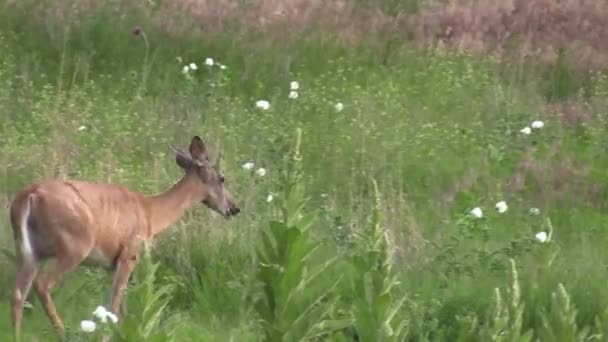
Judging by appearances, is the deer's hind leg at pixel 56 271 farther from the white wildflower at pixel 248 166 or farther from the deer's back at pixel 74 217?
the white wildflower at pixel 248 166

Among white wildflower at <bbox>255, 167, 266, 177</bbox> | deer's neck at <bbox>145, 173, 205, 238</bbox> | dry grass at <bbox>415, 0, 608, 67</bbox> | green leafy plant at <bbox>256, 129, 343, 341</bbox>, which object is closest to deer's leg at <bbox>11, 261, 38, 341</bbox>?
deer's neck at <bbox>145, 173, 205, 238</bbox>

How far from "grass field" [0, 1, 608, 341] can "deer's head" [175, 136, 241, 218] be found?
13 centimetres

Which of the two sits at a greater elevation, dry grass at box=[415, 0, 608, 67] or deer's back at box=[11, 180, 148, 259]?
deer's back at box=[11, 180, 148, 259]

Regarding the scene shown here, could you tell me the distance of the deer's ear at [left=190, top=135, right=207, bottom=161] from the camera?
9.33m

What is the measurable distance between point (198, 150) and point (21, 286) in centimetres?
183

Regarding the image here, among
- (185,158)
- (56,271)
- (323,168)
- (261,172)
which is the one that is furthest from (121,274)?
(323,168)

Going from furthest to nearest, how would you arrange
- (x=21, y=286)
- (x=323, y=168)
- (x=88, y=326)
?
1. (x=323, y=168)
2. (x=21, y=286)
3. (x=88, y=326)

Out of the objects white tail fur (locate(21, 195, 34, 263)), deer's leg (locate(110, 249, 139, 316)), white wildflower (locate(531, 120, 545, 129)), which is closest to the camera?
white tail fur (locate(21, 195, 34, 263))

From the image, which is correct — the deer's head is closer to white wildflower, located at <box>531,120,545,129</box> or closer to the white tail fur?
the white tail fur

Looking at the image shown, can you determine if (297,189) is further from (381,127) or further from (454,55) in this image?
(454,55)

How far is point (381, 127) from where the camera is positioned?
39.3 ft

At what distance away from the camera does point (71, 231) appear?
26.5ft

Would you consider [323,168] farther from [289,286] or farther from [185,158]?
[289,286]

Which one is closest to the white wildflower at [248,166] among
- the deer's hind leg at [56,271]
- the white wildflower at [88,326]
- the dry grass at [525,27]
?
the deer's hind leg at [56,271]
